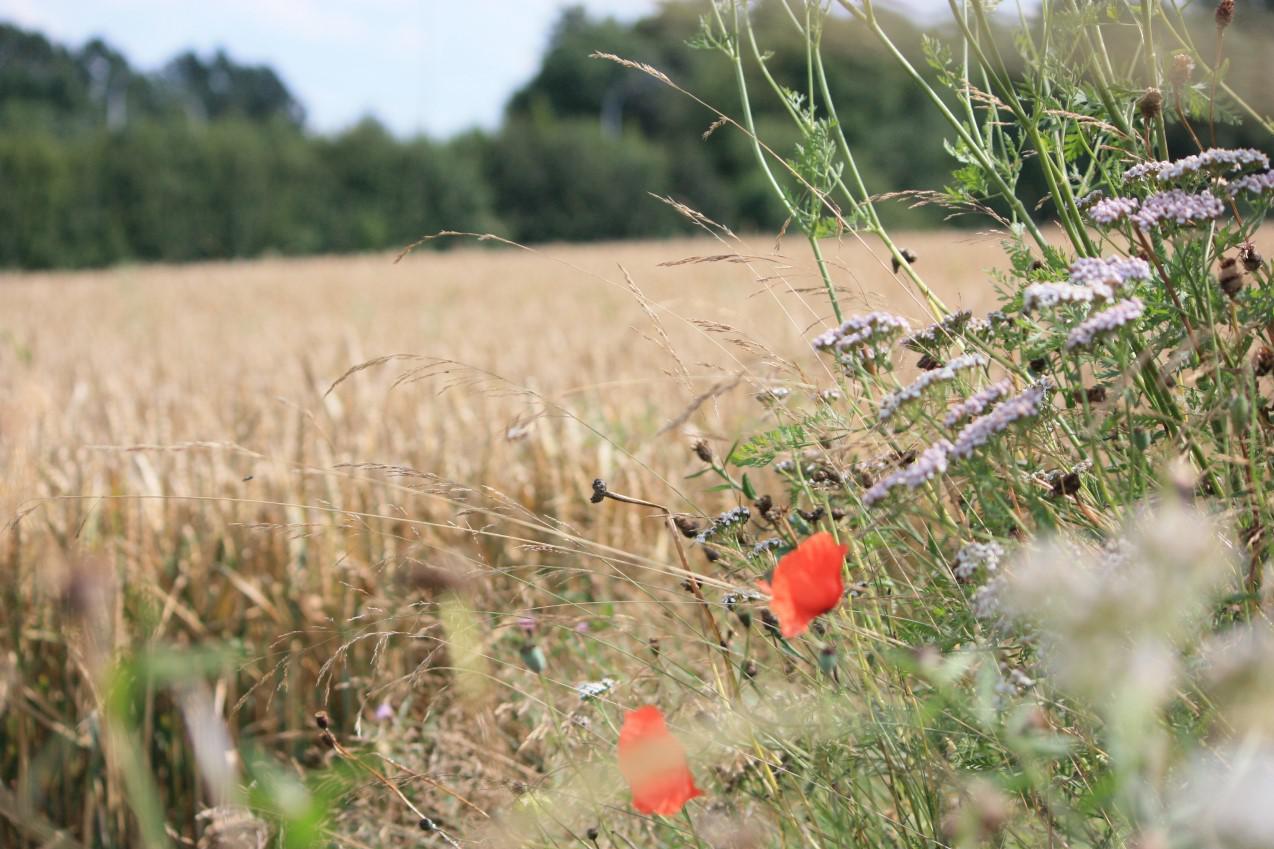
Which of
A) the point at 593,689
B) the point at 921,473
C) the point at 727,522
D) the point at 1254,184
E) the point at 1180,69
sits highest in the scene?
the point at 1180,69

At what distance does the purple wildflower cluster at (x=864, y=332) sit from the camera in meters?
1.18

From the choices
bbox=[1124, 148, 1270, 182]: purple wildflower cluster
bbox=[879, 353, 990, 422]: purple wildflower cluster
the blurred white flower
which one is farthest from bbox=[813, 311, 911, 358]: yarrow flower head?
the blurred white flower

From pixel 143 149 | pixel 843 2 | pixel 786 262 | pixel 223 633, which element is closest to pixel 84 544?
pixel 223 633

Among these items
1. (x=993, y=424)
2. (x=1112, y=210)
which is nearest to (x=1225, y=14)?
(x=1112, y=210)

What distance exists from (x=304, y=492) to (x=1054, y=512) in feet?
7.45

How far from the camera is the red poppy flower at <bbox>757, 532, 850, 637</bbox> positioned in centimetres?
97

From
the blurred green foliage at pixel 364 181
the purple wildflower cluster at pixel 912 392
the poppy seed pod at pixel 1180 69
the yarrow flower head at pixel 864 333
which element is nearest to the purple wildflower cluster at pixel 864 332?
the yarrow flower head at pixel 864 333

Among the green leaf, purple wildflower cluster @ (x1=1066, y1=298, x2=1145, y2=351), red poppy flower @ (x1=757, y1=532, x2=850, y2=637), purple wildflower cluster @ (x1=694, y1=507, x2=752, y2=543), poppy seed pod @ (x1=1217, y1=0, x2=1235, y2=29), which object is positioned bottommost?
purple wildflower cluster @ (x1=694, y1=507, x2=752, y2=543)

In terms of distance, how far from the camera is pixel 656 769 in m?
1.02

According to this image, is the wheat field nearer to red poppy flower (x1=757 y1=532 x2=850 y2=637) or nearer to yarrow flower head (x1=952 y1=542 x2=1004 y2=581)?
red poppy flower (x1=757 y1=532 x2=850 y2=637)

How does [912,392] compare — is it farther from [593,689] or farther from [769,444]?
[593,689]

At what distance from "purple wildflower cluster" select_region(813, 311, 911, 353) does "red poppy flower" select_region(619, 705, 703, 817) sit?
45cm

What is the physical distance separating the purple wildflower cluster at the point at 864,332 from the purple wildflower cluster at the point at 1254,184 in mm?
385

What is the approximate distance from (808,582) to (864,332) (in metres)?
0.33
